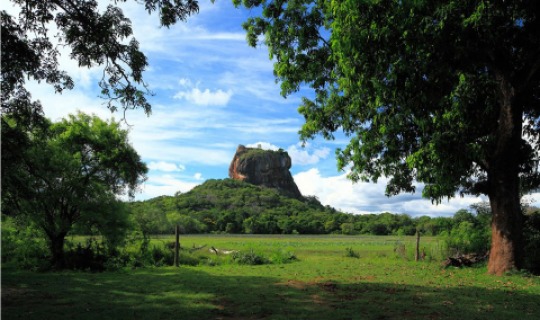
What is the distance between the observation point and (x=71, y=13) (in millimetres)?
12234

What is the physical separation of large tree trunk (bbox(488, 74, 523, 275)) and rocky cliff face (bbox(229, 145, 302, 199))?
14100cm

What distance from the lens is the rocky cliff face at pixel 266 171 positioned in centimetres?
16225

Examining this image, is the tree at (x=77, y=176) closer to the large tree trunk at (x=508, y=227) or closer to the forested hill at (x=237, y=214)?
the large tree trunk at (x=508, y=227)

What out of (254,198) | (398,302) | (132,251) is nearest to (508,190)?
(398,302)

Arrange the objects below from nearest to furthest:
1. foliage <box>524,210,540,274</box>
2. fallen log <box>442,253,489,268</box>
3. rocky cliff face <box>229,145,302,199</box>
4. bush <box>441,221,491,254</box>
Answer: foliage <box>524,210,540,274</box>, fallen log <box>442,253,489,268</box>, bush <box>441,221,491,254</box>, rocky cliff face <box>229,145,302,199</box>

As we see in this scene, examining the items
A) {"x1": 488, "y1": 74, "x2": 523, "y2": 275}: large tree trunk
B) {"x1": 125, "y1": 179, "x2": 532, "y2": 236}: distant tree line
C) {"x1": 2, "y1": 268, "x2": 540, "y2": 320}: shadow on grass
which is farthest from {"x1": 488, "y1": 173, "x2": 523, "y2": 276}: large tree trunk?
{"x1": 125, "y1": 179, "x2": 532, "y2": 236}: distant tree line

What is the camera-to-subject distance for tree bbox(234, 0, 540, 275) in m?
12.8

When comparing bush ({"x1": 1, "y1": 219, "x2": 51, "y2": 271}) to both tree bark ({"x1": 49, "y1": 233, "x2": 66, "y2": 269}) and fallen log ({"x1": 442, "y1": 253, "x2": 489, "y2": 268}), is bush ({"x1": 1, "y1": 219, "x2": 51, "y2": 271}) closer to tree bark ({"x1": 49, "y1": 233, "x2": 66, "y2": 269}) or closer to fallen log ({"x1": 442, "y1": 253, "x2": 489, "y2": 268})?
tree bark ({"x1": 49, "y1": 233, "x2": 66, "y2": 269})

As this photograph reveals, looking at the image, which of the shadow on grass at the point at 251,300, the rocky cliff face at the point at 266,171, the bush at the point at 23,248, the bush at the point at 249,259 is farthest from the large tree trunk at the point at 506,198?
the rocky cliff face at the point at 266,171

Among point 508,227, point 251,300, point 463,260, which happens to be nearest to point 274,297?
point 251,300

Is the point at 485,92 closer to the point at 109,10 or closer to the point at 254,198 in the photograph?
the point at 109,10

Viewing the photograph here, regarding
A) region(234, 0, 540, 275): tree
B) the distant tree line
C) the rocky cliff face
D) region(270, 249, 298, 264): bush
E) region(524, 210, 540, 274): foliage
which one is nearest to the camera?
region(234, 0, 540, 275): tree

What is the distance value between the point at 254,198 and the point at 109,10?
94.4 metres

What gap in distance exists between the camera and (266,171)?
163m
